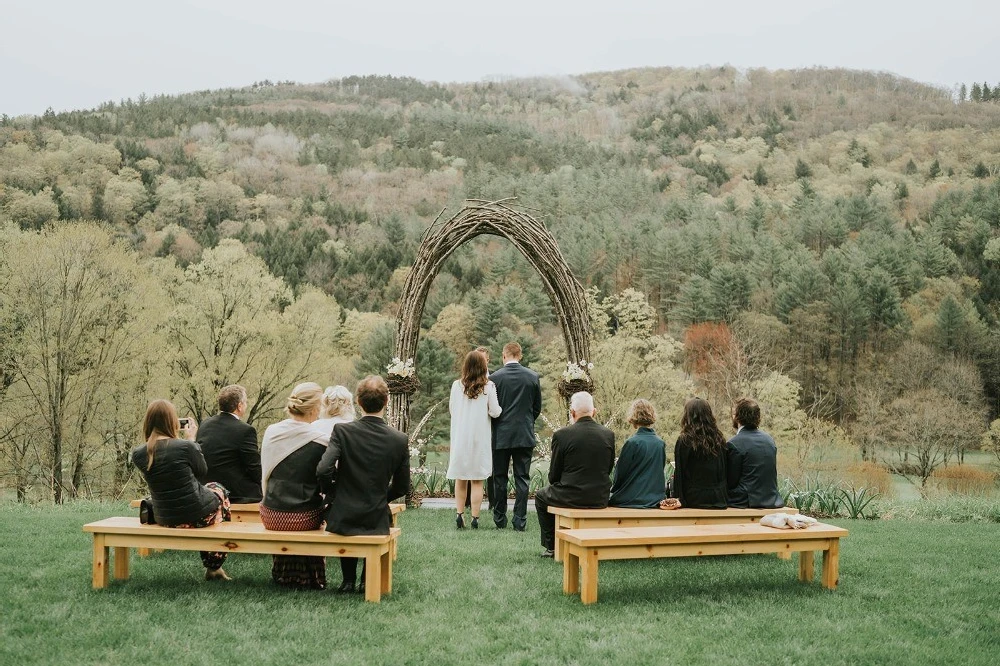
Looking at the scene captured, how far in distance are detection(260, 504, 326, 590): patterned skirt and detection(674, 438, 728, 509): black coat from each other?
116 inches

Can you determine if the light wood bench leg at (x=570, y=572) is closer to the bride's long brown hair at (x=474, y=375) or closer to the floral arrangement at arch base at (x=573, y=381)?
the bride's long brown hair at (x=474, y=375)

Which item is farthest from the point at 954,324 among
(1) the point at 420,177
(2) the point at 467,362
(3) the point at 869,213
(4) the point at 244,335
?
(1) the point at 420,177

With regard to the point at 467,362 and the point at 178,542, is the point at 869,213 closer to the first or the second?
the point at 467,362

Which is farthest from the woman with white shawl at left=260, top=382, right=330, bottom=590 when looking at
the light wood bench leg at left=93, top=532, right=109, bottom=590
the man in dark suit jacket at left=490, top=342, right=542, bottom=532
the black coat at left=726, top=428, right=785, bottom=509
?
the black coat at left=726, top=428, right=785, bottom=509

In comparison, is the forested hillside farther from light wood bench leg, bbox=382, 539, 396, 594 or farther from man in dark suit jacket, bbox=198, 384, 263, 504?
light wood bench leg, bbox=382, 539, 396, 594

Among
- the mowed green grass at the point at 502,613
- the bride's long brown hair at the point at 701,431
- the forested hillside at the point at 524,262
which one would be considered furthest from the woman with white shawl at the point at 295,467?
the forested hillside at the point at 524,262

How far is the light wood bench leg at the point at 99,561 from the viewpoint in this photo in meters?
4.98

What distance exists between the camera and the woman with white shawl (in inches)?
196

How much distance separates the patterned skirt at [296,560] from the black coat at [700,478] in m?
2.96

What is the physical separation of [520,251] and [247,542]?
5.90 meters

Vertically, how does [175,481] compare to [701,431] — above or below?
below

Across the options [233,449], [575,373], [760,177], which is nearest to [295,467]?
[233,449]

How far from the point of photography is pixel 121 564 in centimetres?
523

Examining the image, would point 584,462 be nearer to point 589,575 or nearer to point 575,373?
point 589,575
